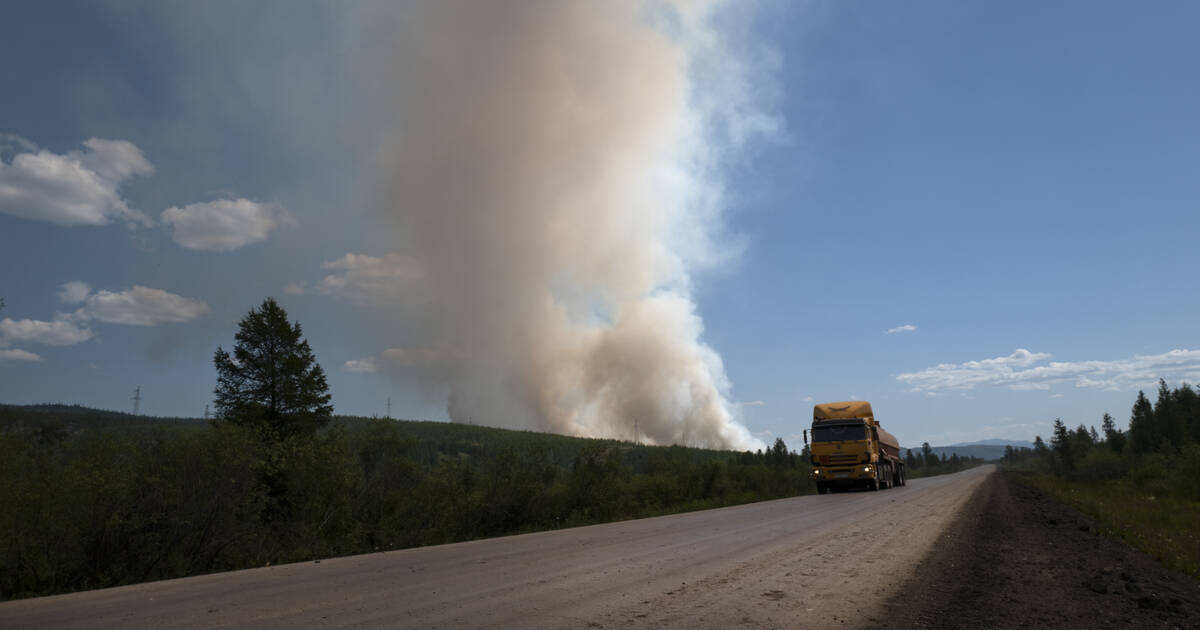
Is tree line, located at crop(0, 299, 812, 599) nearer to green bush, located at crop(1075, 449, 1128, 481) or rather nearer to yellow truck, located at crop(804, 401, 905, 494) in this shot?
yellow truck, located at crop(804, 401, 905, 494)

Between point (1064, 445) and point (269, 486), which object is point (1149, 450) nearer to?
point (1064, 445)

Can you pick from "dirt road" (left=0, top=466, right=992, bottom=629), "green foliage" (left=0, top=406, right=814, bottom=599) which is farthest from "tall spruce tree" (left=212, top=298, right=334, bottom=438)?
"dirt road" (left=0, top=466, right=992, bottom=629)

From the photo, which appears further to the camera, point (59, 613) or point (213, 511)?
point (213, 511)

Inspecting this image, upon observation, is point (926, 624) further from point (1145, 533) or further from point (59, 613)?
point (1145, 533)

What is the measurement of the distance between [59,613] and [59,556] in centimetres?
510

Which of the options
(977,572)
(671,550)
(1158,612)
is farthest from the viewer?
(671,550)

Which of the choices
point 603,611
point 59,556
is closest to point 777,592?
point 603,611

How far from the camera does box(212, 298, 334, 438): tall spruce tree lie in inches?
1389

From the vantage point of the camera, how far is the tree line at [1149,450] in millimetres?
44906

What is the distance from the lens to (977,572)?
8.73 meters

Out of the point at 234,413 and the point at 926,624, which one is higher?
the point at 234,413

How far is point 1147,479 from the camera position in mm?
55125

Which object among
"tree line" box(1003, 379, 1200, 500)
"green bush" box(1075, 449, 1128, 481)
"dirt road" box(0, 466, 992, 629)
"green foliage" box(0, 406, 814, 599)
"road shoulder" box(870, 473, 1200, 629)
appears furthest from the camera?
"green bush" box(1075, 449, 1128, 481)

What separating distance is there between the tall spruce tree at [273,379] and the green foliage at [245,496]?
8.50 m
